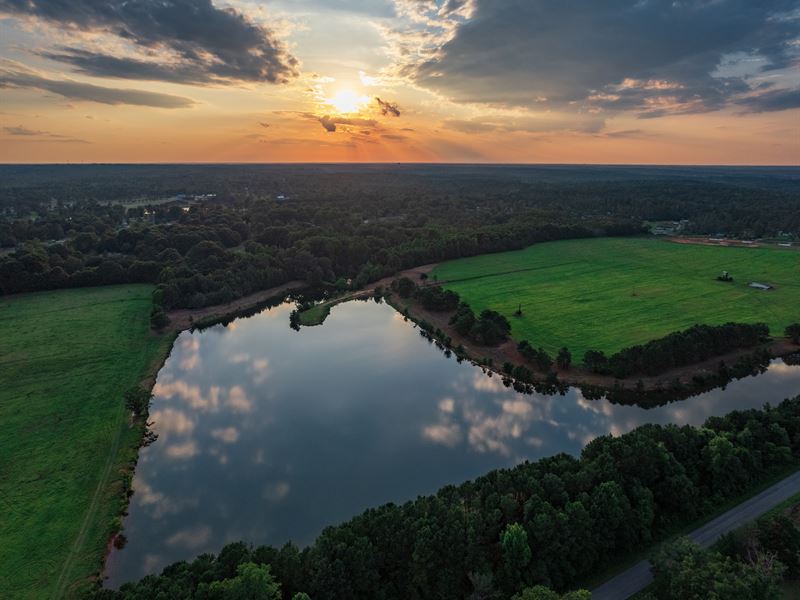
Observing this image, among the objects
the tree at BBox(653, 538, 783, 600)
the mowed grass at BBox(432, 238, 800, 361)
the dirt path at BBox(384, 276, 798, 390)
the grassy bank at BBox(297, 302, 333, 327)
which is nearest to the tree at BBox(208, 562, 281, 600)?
the tree at BBox(653, 538, 783, 600)

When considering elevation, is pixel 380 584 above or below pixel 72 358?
above

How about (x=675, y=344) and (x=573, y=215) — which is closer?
(x=675, y=344)

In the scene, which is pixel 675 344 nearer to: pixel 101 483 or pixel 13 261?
pixel 101 483

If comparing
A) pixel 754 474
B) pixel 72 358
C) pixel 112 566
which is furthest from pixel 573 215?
pixel 112 566

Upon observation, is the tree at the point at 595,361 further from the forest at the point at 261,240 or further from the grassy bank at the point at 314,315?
the forest at the point at 261,240

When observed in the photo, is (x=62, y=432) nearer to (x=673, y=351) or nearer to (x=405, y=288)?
(x=405, y=288)

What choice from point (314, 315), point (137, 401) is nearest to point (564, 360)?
point (314, 315)

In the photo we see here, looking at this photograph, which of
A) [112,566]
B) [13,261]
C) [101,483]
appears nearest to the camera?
[112,566]
